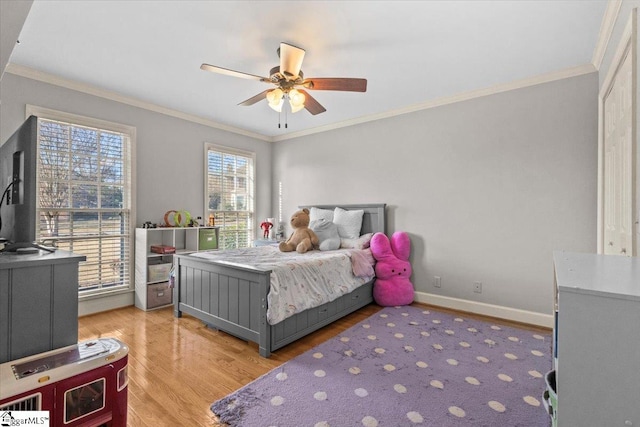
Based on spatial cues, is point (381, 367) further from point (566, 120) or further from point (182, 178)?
point (182, 178)

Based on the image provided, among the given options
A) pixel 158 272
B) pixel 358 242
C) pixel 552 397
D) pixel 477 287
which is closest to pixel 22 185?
pixel 552 397

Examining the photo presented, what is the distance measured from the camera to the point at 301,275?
2658 mm

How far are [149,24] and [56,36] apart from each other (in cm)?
85

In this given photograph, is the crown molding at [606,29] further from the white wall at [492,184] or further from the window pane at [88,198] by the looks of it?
the window pane at [88,198]

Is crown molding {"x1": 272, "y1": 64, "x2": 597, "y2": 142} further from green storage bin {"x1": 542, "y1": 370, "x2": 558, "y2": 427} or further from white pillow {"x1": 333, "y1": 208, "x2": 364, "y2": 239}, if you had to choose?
green storage bin {"x1": 542, "y1": 370, "x2": 558, "y2": 427}

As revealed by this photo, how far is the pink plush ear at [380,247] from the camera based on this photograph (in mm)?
3643

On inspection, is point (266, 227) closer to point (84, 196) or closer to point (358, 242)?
point (358, 242)

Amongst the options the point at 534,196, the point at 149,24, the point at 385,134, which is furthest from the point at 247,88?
the point at 534,196

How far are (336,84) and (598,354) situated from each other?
87.6 inches

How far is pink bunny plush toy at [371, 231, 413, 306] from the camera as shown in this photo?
11.7ft

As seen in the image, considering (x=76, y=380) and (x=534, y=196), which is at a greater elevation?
(x=534, y=196)

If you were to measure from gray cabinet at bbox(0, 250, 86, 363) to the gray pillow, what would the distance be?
2.67 m

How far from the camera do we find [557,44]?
7.89 feet

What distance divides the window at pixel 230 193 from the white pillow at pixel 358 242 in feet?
6.50
